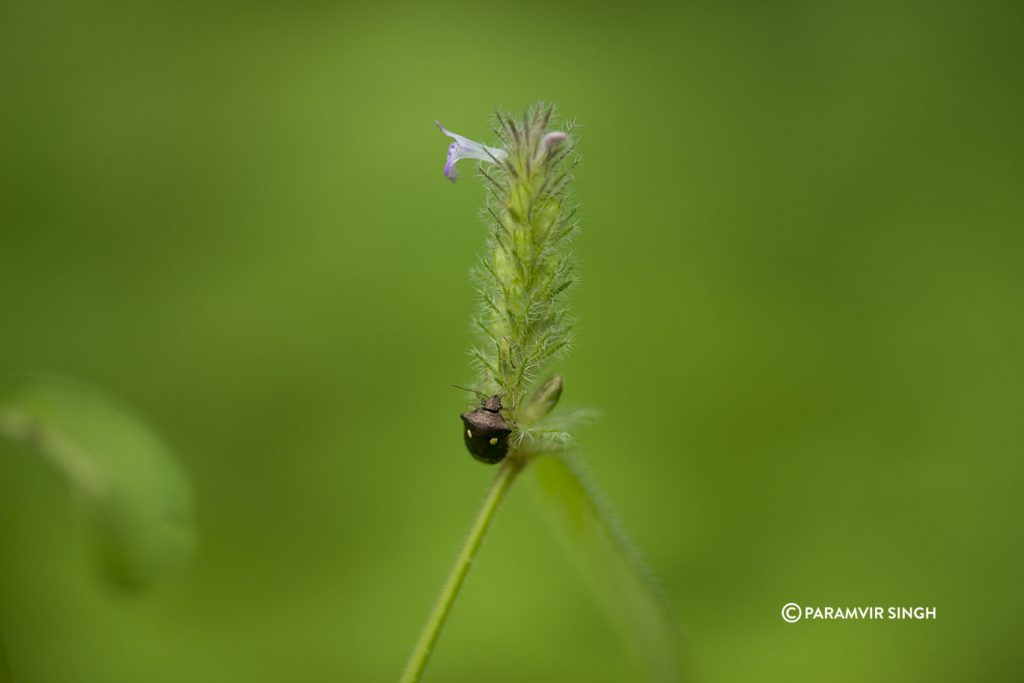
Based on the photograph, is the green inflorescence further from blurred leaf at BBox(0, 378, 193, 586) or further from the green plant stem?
blurred leaf at BBox(0, 378, 193, 586)

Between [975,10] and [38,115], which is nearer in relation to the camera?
[38,115]

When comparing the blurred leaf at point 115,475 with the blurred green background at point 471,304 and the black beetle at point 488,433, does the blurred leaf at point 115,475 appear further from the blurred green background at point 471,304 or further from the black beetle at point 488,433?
the blurred green background at point 471,304

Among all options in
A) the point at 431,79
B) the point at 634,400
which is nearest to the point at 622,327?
the point at 634,400

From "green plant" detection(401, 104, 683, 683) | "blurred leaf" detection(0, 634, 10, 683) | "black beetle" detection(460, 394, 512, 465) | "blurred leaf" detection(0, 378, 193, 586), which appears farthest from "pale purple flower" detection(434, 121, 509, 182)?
"blurred leaf" detection(0, 634, 10, 683)

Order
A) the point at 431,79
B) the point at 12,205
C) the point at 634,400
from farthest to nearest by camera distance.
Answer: the point at 431,79, the point at 12,205, the point at 634,400

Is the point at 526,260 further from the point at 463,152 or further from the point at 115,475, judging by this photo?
the point at 115,475

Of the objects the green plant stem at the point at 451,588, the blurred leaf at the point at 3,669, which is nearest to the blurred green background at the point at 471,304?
the green plant stem at the point at 451,588

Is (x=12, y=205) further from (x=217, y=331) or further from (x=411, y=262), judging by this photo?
(x=411, y=262)

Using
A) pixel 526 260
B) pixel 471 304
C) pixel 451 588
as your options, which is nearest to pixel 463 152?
pixel 526 260
